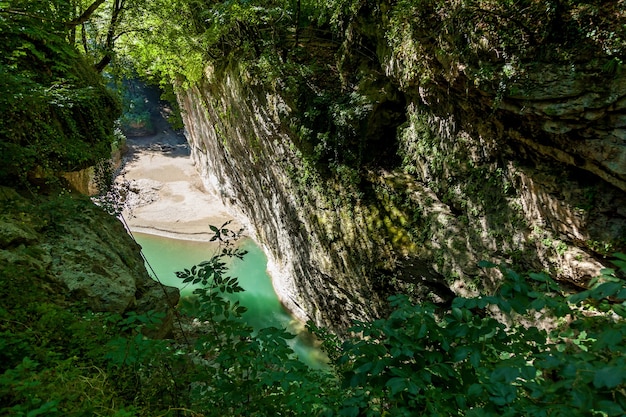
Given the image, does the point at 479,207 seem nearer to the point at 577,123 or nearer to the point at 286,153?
the point at 577,123

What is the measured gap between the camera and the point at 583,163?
320cm

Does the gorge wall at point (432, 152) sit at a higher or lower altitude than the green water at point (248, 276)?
higher

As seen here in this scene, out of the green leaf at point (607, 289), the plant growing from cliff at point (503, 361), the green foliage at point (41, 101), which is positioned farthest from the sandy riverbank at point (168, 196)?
the green leaf at point (607, 289)

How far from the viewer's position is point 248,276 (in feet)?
39.2

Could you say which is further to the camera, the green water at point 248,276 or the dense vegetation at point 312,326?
the green water at point 248,276

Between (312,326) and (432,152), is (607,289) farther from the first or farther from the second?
(432,152)

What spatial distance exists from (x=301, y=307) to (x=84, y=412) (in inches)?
288

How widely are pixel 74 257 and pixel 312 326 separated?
328 cm

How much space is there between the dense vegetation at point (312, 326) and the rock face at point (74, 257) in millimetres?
73

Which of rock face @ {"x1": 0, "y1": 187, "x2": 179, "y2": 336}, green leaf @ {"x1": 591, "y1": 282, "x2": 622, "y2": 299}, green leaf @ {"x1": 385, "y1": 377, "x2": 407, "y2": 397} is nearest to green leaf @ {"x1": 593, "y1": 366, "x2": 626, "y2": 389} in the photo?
green leaf @ {"x1": 591, "y1": 282, "x2": 622, "y2": 299}

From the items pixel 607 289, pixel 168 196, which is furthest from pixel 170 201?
pixel 607 289

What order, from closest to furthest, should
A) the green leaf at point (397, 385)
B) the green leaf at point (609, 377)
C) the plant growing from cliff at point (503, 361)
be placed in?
the green leaf at point (609, 377)
the plant growing from cliff at point (503, 361)
the green leaf at point (397, 385)

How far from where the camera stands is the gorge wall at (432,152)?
312 centimetres

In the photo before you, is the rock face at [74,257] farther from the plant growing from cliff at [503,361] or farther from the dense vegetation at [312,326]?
the plant growing from cliff at [503,361]
